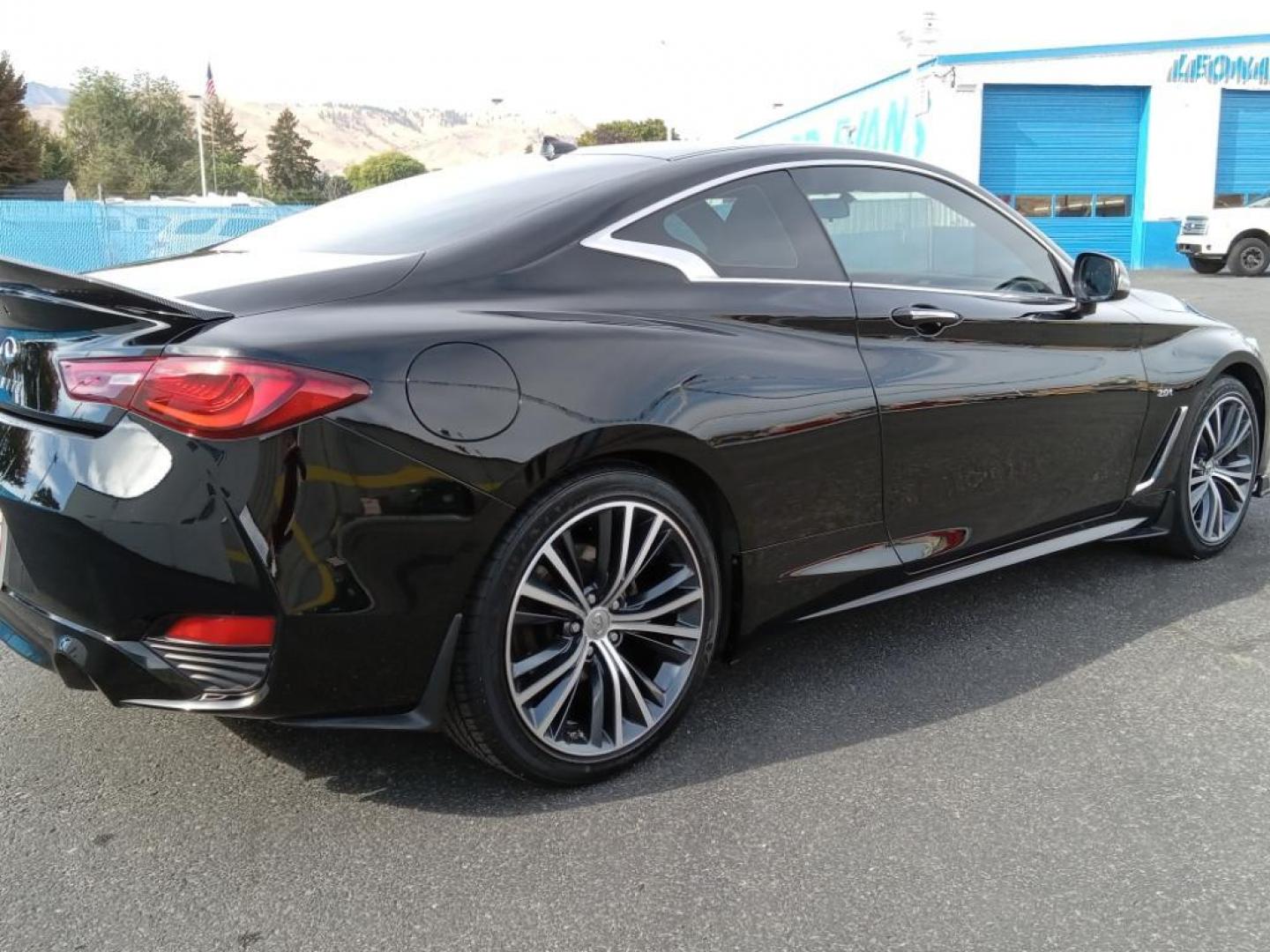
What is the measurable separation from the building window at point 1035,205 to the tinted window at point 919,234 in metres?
26.0

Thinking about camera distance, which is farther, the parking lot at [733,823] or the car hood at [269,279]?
the car hood at [269,279]

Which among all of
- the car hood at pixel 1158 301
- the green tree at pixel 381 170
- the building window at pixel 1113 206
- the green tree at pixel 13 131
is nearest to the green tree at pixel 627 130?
the green tree at pixel 381 170

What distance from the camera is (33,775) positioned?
281 centimetres

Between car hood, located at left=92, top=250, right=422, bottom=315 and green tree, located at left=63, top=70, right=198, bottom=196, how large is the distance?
73.2 metres

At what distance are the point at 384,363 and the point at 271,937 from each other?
1.11 meters

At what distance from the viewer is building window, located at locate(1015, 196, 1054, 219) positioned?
2816 centimetres

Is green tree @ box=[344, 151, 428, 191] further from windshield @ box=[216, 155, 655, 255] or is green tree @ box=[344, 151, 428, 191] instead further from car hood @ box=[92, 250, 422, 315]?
car hood @ box=[92, 250, 422, 315]

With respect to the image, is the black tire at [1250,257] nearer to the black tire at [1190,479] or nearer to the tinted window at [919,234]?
the black tire at [1190,479]

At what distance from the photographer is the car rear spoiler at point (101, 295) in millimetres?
2357

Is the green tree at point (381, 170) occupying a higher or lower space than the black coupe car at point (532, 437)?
higher

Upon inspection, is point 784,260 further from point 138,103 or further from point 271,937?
point 138,103

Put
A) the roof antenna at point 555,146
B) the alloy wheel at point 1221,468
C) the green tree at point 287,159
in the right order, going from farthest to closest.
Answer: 1. the green tree at point 287,159
2. the alloy wheel at point 1221,468
3. the roof antenna at point 555,146

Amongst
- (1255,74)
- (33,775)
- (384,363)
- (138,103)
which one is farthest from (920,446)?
(138,103)

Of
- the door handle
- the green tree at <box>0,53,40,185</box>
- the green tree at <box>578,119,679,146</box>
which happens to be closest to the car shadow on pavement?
the door handle
